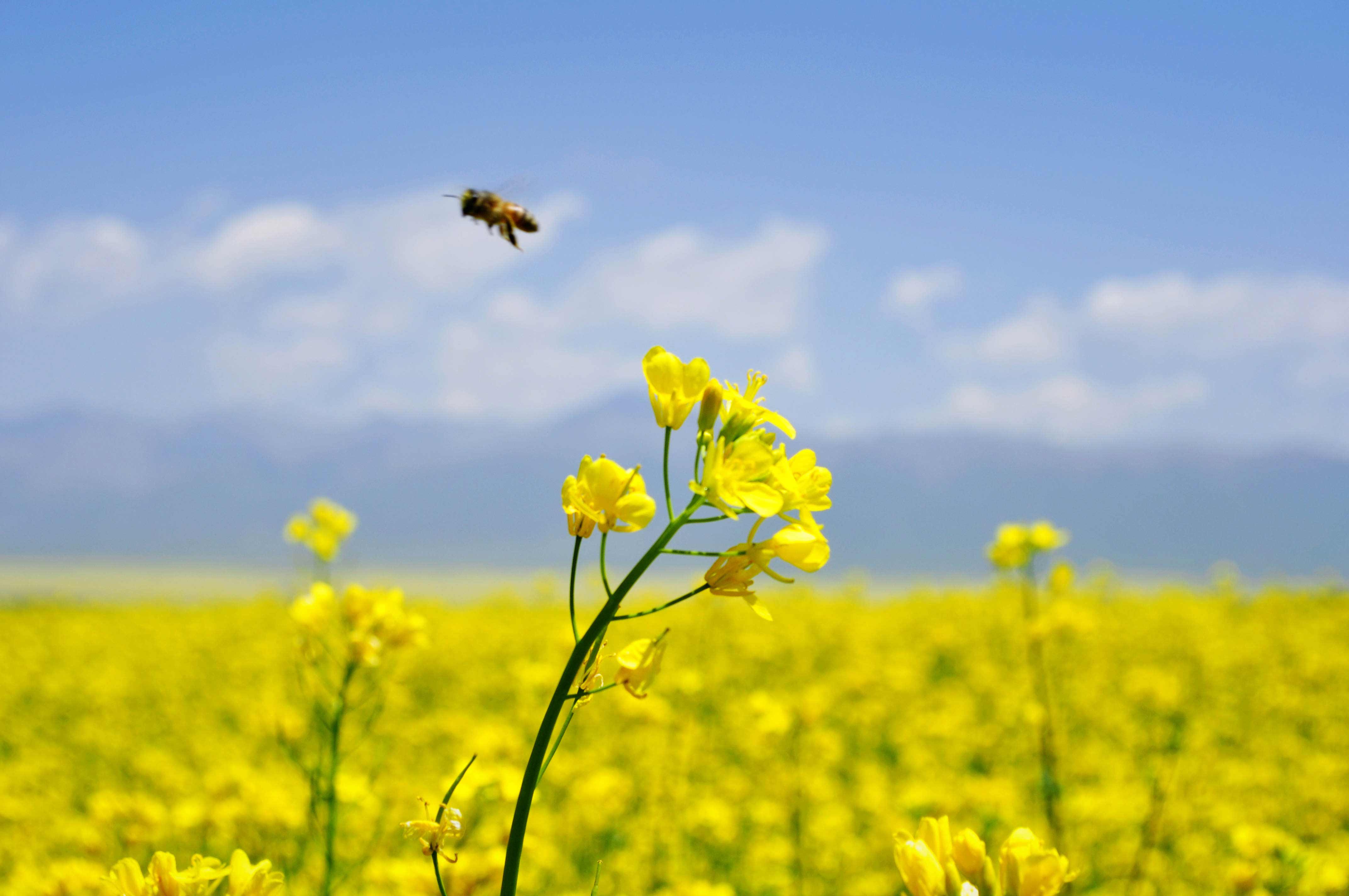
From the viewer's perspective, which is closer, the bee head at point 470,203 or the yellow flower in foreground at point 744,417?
the yellow flower in foreground at point 744,417

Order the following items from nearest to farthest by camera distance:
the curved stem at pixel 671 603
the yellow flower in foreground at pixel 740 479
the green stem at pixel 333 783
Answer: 1. the curved stem at pixel 671 603
2. the yellow flower in foreground at pixel 740 479
3. the green stem at pixel 333 783

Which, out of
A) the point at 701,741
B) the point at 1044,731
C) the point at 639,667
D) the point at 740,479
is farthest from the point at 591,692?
the point at 701,741

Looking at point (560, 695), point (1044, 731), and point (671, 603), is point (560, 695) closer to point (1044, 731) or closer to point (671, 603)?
point (671, 603)

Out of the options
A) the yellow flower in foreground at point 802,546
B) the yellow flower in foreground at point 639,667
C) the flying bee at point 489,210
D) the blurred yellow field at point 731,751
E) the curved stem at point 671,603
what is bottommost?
the blurred yellow field at point 731,751

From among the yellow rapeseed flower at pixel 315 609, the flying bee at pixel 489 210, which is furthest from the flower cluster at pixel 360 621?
the flying bee at pixel 489 210

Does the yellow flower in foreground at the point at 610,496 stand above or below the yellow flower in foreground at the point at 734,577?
→ above

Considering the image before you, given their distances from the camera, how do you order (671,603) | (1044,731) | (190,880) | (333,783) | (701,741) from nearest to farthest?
(671,603) → (190,880) → (333,783) → (1044,731) → (701,741)

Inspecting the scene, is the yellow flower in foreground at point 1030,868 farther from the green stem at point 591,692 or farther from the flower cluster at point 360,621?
the flower cluster at point 360,621
